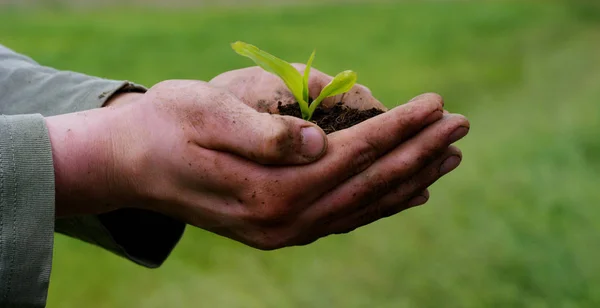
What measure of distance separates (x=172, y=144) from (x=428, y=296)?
158 centimetres

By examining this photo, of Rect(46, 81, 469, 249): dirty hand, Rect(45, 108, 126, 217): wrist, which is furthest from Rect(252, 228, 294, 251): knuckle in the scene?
Rect(45, 108, 126, 217): wrist

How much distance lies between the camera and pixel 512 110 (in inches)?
167

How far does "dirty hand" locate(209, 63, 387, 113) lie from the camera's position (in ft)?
4.20

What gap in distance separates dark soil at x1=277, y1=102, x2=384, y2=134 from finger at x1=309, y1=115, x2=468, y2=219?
144 millimetres

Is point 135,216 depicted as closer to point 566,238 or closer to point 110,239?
point 110,239

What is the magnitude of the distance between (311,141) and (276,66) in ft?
0.81

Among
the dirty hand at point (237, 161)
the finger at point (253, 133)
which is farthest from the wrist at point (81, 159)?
the finger at point (253, 133)

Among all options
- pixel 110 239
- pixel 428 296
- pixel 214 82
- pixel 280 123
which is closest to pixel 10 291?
pixel 110 239

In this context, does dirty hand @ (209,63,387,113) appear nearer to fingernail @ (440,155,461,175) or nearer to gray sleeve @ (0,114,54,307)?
fingernail @ (440,155,461,175)

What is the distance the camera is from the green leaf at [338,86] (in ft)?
3.87

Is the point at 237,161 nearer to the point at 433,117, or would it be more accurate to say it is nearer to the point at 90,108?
the point at 433,117

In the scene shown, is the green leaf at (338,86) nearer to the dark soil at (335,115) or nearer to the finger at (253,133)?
the dark soil at (335,115)

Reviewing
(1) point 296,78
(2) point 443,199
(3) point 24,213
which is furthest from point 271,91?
(2) point 443,199

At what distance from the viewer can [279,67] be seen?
1170mm
